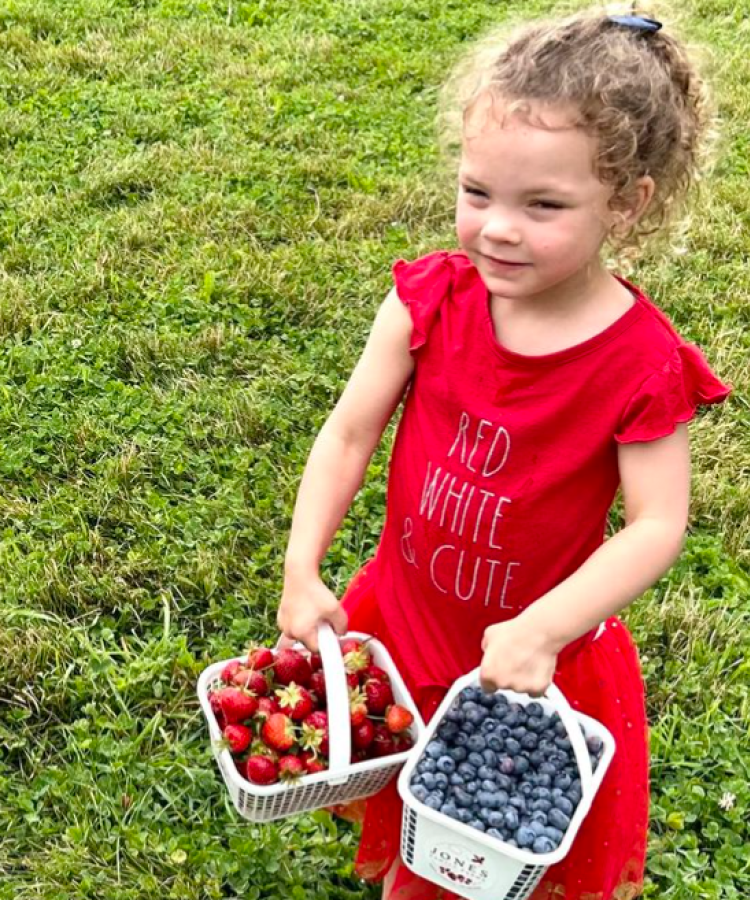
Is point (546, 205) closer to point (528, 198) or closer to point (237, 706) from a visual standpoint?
point (528, 198)

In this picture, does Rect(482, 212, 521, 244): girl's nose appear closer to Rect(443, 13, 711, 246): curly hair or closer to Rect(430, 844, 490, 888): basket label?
Rect(443, 13, 711, 246): curly hair

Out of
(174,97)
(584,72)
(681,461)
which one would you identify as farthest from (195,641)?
(174,97)

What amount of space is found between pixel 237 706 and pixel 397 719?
0.78 feet

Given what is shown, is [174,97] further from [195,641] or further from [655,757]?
[655,757]

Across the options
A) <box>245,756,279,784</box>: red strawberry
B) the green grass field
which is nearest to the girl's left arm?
<box>245,756,279,784</box>: red strawberry

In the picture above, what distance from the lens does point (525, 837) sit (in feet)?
4.75

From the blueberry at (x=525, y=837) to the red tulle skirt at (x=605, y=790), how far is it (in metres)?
0.43

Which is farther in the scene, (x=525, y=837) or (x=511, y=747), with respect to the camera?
(x=511, y=747)

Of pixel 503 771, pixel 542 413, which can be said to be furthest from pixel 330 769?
pixel 542 413

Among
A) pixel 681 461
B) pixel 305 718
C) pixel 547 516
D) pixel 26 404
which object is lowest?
pixel 26 404

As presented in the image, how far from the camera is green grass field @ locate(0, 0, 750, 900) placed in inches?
90.4

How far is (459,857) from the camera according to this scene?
150 centimetres

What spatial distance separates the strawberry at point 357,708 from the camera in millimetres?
1584

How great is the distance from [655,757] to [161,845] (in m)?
1.10
